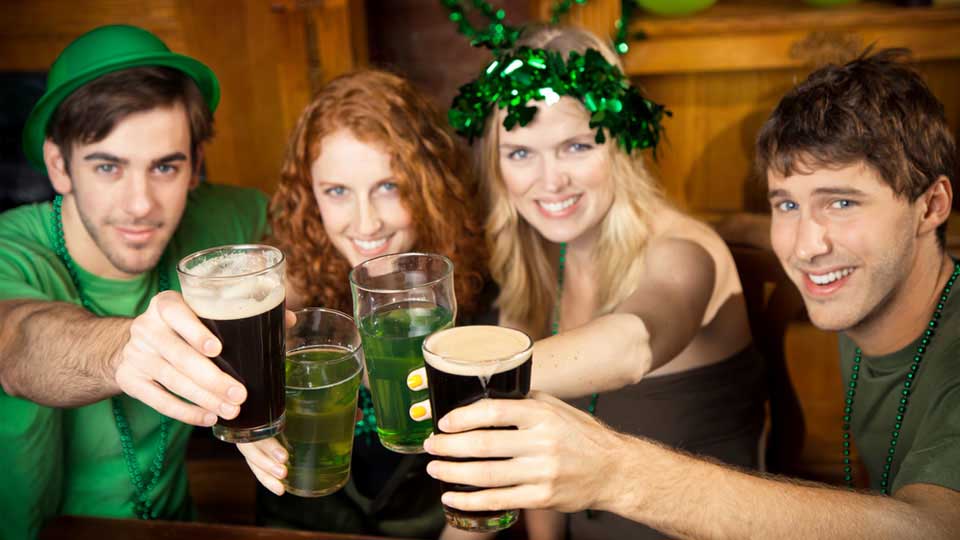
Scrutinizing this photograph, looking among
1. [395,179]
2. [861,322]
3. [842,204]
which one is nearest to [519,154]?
[395,179]

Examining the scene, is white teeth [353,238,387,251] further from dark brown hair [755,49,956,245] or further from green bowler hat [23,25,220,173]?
dark brown hair [755,49,956,245]

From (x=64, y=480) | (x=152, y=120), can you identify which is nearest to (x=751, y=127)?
(x=152, y=120)

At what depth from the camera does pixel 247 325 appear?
1177 mm

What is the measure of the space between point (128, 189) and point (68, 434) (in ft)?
1.92

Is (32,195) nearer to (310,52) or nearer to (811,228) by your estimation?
(310,52)

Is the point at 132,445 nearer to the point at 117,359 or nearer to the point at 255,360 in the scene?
the point at 117,359

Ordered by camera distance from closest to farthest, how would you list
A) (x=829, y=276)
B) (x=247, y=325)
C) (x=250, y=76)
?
(x=247, y=325) < (x=829, y=276) < (x=250, y=76)

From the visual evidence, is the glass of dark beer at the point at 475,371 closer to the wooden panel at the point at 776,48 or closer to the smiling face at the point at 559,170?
the smiling face at the point at 559,170

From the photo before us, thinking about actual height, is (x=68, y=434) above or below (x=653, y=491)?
below

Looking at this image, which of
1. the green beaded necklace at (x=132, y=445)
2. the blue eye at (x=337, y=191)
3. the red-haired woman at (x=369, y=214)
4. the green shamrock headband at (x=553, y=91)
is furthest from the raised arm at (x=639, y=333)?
the green beaded necklace at (x=132, y=445)

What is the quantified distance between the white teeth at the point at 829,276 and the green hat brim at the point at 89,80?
150cm

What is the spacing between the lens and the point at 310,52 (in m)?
3.31

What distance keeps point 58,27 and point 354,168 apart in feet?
6.40

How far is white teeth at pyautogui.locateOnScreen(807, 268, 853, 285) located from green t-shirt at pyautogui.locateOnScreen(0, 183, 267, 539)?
4.94ft
